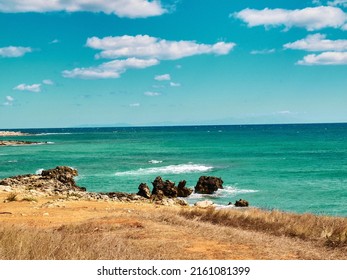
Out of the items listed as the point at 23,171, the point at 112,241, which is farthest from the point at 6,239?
the point at 23,171

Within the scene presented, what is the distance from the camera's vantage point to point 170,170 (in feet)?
176

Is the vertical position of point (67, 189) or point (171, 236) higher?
point (171, 236)

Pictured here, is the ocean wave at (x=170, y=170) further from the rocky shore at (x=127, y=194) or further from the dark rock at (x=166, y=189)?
the dark rock at (x=166, y=189)

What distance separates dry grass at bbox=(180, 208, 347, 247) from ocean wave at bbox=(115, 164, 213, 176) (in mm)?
32849

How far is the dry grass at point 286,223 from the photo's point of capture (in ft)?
45.4

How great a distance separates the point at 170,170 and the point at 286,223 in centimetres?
3805

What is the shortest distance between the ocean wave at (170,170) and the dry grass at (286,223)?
32849 millimetres

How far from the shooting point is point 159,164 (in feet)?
201

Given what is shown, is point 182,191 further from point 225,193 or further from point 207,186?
point 225,193

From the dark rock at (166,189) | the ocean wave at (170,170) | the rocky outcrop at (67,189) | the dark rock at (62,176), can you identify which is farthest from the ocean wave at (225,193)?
the ocean wave at (170,170)

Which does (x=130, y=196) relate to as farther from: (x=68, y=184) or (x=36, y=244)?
(x=36, y=244)

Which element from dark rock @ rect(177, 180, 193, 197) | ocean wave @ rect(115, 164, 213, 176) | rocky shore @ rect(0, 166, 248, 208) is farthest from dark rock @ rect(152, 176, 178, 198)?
ocean wave @ rect(115, 164, 213, 176)

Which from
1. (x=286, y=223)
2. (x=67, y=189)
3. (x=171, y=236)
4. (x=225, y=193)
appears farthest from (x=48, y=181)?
(x=171, y=236)
